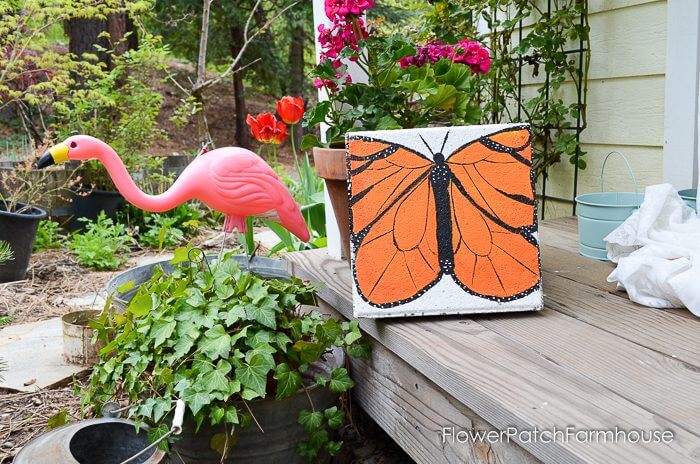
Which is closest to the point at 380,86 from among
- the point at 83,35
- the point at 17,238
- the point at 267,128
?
the point at 267,128

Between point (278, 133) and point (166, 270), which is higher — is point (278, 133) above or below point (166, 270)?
above

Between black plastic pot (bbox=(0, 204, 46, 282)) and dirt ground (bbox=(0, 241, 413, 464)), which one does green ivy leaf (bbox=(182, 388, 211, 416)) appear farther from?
black plastic pot (bbox=(0, 204, 46, 282))

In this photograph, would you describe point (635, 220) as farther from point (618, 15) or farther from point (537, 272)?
point (618, 15)

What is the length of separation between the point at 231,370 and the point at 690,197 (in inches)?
54.0

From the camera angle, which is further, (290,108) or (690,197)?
(290,108)

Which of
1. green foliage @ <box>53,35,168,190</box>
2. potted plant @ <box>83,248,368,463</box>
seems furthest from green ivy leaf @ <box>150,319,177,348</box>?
green foliage @ <box>53,35,168,190</box>

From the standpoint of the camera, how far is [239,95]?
1014 cm

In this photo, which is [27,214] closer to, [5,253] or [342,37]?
[5,253]

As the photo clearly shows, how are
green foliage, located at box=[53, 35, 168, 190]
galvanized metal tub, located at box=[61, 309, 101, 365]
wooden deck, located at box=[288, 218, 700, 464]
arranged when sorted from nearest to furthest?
wooden deck, located at box=[288, 218, 700, 464], galvanized metal tub, located at box=[61, 309, 101, 365], green foliage, located at box=[53, 35, 168, 190]

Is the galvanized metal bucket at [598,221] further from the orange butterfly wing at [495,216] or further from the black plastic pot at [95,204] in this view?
the black plastic pot at [95,204]

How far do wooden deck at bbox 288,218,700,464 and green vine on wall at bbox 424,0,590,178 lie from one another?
107 cm

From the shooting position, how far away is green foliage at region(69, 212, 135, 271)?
13.6 feet

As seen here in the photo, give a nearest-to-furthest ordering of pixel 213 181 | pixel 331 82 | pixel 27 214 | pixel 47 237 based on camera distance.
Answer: pixel 331 82, pixel 213 181, pixel 27 214, pixel 47 237

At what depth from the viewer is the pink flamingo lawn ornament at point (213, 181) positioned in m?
2.02
